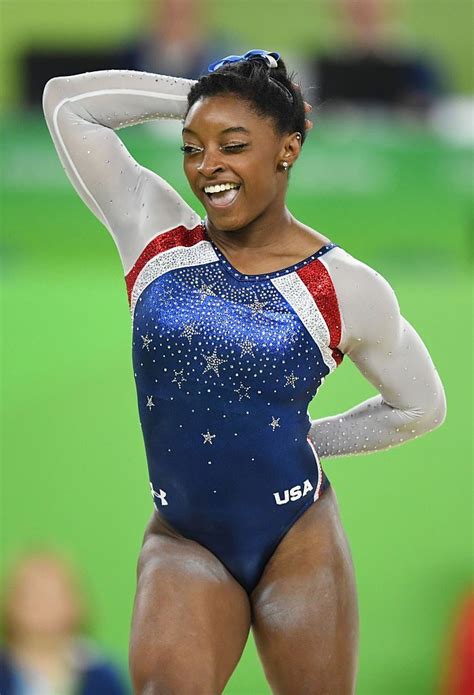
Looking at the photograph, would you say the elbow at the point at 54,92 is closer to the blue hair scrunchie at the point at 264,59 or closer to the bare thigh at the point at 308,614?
the blue hair scrunchie at the point at 264,59

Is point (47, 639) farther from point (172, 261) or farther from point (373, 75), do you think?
point (373, 75)

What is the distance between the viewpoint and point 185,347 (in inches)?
83.9

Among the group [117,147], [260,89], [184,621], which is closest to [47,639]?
[184,621]

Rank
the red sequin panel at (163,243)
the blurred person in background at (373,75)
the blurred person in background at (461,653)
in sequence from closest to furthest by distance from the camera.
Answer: the red sequin panel at (163,243)
the blurred person in background at (461,653)
the blurred person in background at (373,75)

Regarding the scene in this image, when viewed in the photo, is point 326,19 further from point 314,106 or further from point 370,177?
point 314,106

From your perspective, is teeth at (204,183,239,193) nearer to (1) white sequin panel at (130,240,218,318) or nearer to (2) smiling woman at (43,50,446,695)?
(2) smiling woman at (43,50,446,695)

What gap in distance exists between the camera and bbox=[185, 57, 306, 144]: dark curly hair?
213 centimetres

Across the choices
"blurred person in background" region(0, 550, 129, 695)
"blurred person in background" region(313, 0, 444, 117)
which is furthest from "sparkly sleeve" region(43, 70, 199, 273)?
"blurred person in background" region(313, 0, 444, 117)

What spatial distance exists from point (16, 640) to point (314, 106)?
2.00 meters

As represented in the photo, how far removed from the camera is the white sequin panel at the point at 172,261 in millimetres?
2209

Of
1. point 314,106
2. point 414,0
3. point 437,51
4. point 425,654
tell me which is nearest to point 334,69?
point 437,51

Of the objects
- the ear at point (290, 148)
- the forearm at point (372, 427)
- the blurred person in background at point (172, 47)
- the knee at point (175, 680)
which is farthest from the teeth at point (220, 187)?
the blurred person in background at point (172, 47)

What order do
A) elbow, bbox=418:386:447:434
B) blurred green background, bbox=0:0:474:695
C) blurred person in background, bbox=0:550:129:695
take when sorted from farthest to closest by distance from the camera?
blurred green background, bbox=0:0:474:695
blurred person in background, bbox=0:550:129:695
elbow, bbox=418:386:447:434

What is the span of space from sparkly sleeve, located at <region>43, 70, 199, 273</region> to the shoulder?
10.6 inches
